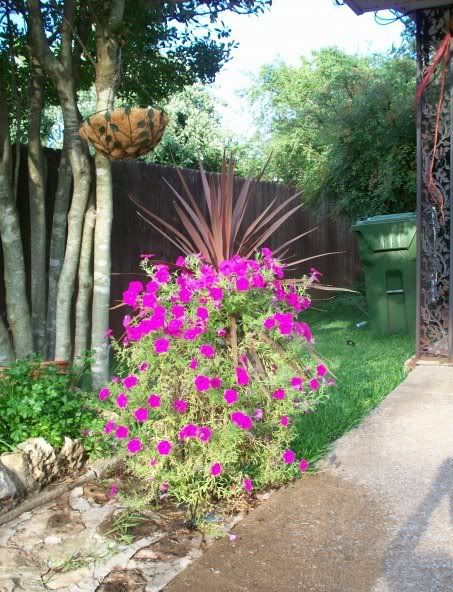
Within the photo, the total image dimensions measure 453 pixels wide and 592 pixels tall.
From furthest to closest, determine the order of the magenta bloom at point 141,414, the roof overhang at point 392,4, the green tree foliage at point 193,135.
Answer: the green tree foliage at point 193,135 < the roof overhang at point 392,4 < the magenta bloom at point 141,414

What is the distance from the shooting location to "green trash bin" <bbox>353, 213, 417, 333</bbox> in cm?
890

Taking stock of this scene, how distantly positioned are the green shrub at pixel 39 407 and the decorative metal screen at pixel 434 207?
3.62 m

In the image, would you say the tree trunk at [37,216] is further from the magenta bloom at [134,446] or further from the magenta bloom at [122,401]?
the magenta bloom at [134,446]

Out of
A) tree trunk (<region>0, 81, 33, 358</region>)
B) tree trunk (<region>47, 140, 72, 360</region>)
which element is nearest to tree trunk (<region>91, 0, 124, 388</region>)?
tree trunk (<region>0, 81, 33, 358</region>)

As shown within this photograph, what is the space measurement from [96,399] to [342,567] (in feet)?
6.50

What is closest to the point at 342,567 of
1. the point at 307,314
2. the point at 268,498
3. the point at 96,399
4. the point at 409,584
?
the point at 409,584

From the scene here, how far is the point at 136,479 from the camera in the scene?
396 cm

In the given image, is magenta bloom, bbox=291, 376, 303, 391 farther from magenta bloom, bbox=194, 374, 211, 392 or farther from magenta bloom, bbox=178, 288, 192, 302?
magenta bloom, bbox=178, 288, 192, 302

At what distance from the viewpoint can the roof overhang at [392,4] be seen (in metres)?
6.22

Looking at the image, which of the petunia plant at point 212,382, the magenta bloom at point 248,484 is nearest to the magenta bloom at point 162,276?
the petunia plant at point 212,382

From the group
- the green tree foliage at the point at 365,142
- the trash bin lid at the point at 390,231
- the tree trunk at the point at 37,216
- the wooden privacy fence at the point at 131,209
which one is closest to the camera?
the tree trunk at the point at 37,216

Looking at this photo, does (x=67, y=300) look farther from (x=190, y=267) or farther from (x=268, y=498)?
(x=268, y=498)

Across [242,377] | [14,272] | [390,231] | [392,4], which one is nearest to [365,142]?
[390,231]

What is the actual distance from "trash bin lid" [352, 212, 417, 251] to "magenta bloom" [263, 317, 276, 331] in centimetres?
576
